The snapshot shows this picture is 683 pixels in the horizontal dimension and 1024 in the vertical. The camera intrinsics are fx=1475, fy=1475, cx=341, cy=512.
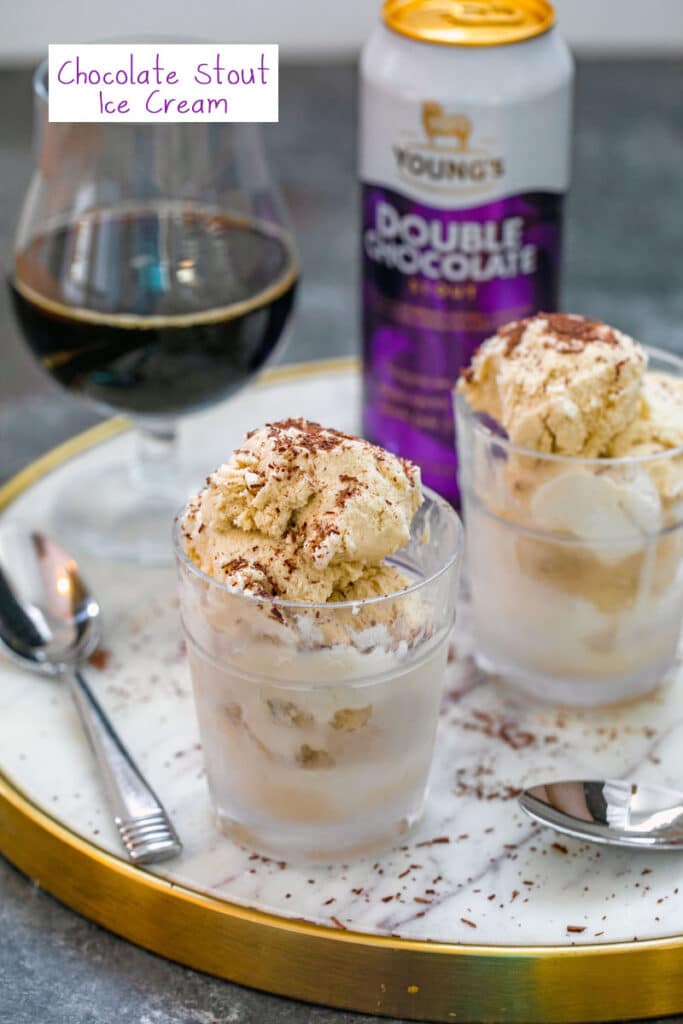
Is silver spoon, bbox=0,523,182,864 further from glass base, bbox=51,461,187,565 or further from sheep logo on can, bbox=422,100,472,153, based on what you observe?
sheep logo on can, bbox=422,100,472,153

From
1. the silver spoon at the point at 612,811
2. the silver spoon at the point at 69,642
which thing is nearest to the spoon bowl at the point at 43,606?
the silver spoon at the point at 69,642

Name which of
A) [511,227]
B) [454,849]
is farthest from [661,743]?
[511,227]

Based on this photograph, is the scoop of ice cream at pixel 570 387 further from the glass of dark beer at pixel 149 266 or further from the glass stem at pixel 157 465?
the glass stem at pixel 157 465

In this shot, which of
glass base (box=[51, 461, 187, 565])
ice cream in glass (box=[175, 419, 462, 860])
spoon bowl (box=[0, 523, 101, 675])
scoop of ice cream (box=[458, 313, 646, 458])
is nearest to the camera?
ice cream in glass (box=[175, 419, 462, 860])

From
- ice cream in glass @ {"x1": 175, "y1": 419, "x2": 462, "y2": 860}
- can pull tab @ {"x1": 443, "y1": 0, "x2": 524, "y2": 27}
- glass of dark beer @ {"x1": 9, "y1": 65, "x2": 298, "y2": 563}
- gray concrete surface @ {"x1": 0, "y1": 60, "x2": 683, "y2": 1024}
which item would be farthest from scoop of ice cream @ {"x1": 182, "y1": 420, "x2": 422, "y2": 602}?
can pull tab @ {"x1": 443, "y1": 0, "x2": 524, "y2": 27}

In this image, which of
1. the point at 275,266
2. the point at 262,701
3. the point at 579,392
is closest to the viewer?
the point at 262,701

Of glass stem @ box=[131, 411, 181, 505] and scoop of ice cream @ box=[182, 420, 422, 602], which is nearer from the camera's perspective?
scoop of ice cream @ box=[182, 420, 422, 602]

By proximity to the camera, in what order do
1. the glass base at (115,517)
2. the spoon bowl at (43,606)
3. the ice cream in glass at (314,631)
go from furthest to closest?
1. the glass base at (115,517)
2. the spoon bowl at (43,606)
3. the ice cream in glass at (314,631)

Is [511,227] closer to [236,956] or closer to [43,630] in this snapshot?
[43,630]
